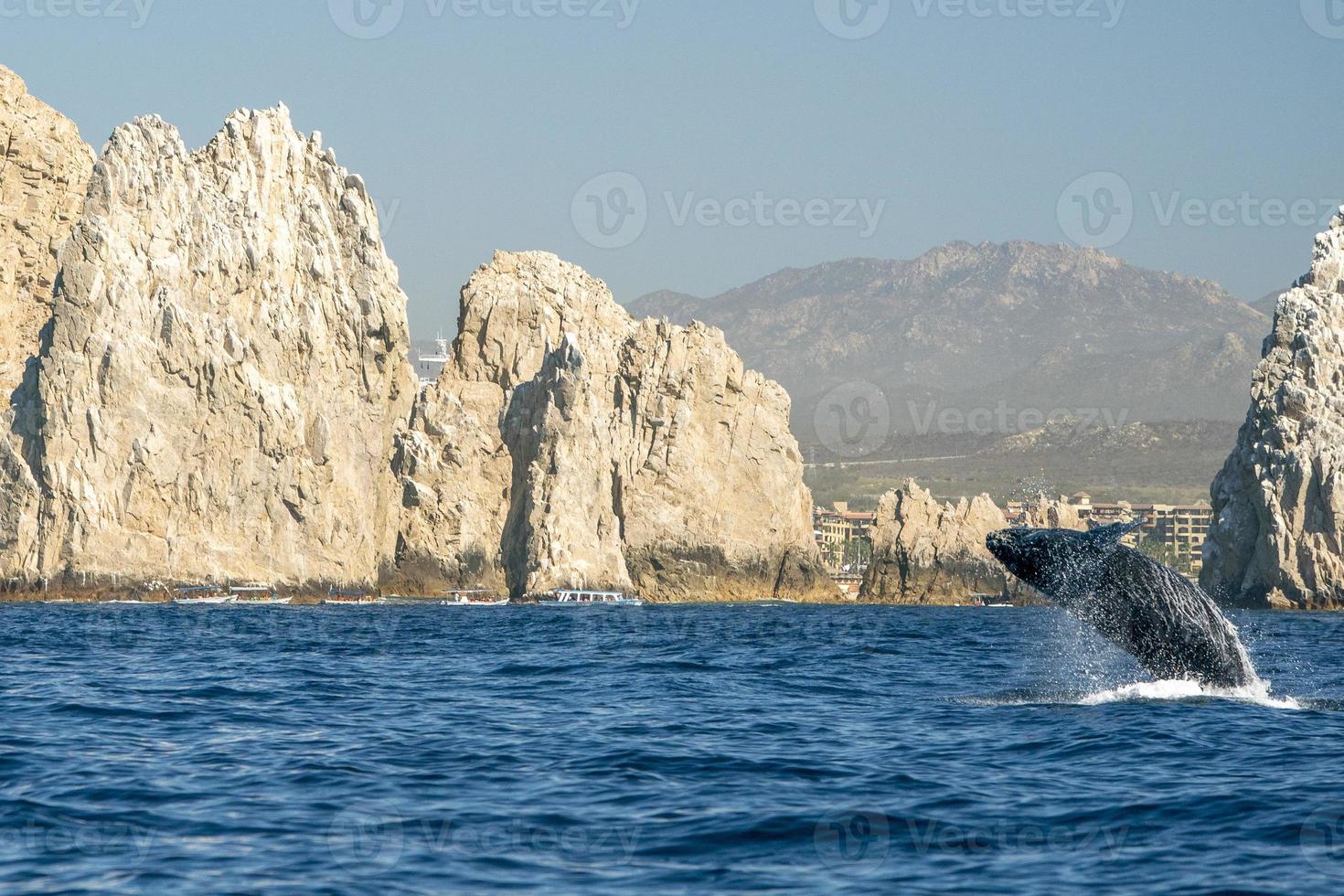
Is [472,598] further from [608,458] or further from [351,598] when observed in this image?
Answer: [608,458]

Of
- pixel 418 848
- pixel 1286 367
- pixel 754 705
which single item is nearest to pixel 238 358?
pixel 1286 367

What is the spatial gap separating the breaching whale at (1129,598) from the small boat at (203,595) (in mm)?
92930

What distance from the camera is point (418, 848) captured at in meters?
14.4

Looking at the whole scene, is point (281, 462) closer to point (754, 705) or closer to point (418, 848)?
point (754, 705)

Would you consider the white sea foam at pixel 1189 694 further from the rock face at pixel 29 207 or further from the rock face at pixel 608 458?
the rock face at pixel 29 207

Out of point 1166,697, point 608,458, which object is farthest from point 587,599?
point 1166,697

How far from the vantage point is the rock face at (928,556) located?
160m

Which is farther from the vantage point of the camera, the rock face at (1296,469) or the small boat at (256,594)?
the rock face at (1296,469)

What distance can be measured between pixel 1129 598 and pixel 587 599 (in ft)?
364

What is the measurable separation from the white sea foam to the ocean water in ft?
0.35

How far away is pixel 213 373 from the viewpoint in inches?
4700

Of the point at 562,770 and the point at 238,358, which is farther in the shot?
the point at 238,358

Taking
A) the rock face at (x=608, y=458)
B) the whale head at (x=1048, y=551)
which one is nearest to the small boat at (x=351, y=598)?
the rock face at (x=608, y=458)

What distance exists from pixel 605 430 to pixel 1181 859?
132 m
